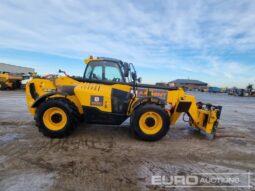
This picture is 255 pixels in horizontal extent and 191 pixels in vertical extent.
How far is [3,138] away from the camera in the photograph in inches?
191

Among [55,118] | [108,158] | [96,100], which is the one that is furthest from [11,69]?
[108,158]

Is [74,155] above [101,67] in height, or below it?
below

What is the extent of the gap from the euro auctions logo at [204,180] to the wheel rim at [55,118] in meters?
2.86

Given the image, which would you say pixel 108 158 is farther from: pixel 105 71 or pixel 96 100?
pixel 105 71

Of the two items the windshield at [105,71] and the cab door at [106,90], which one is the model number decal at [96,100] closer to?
the cab door at [106,90]

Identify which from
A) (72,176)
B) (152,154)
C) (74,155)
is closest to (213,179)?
(152,154)

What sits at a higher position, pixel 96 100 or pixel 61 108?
pixel 96 100

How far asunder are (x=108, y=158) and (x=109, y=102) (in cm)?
160

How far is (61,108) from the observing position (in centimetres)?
485

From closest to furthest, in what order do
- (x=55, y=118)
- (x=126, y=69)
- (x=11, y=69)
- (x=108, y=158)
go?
1. (x=108, y=158)
2. (x=55, y=118)
3. (x=126, y=69)
4. (x=11, y=69)

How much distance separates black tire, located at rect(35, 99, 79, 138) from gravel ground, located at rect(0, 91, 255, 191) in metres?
0.18

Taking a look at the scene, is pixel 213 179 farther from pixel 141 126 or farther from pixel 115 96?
pixel 115 96

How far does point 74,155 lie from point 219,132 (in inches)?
188

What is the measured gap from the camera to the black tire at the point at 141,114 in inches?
189
